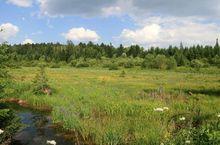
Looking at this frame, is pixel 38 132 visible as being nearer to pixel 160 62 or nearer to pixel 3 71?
pixel 3 71

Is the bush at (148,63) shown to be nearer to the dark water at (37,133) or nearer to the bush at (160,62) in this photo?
the bush at (160,62)

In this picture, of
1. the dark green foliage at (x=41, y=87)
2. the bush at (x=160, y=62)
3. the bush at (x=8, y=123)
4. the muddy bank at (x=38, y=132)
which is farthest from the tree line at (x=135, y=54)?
the bush at (x=8, y=123)

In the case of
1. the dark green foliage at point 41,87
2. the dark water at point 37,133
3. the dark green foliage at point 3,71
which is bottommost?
the dark water at point 37,133

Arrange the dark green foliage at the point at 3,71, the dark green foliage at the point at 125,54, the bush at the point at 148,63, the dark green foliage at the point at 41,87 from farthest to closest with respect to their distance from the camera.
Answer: the dark green foliage at the point at 125,54
the bush at the point at 148,63
the dark green foliage at the point at 41,87
the dark green foliage at the point at 3,71

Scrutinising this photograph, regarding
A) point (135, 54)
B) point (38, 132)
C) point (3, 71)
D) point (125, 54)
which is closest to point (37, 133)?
point (38, 132)

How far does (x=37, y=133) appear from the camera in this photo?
23125mm

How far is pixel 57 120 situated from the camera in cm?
2555

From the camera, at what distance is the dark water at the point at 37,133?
20.6 m

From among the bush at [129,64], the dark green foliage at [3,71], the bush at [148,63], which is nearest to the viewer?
the dark green foliage at [3,71]

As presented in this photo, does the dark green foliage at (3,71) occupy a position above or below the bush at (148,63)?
above

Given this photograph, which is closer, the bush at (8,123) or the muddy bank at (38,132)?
the bush at (8,123)

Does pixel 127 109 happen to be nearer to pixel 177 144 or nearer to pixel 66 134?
pixel 66 134

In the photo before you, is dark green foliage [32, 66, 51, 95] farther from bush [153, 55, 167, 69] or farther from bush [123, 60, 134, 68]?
bush [123, 60, 134, 68]

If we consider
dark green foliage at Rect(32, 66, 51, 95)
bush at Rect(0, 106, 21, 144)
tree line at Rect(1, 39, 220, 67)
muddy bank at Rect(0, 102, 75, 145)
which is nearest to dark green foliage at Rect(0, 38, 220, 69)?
tree line at Rect(1, 39, 220, 67)
